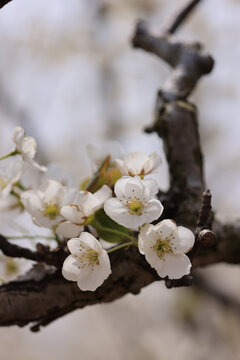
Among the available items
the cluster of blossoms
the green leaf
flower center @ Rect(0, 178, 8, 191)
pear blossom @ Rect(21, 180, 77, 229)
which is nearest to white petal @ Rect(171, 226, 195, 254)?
the cluster of blossoms

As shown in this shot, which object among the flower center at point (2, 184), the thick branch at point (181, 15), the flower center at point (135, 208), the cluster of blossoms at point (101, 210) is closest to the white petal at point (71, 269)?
the cluster of blossoms at point (101, 210)

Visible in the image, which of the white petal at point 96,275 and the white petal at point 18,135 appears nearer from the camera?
the white petal at point 96,275

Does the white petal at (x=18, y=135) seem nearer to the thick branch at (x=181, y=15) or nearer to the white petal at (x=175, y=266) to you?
the white petal at (x=175, y=266)

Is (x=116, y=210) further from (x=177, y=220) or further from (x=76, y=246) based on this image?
(x=177, y=220)

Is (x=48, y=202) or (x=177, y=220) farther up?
(x=48, y=202)

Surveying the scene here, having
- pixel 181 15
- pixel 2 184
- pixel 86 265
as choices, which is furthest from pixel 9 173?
pixel 181 15

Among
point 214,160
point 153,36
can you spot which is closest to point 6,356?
point 214,160

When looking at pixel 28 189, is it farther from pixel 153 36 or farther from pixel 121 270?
pixel 153 36
